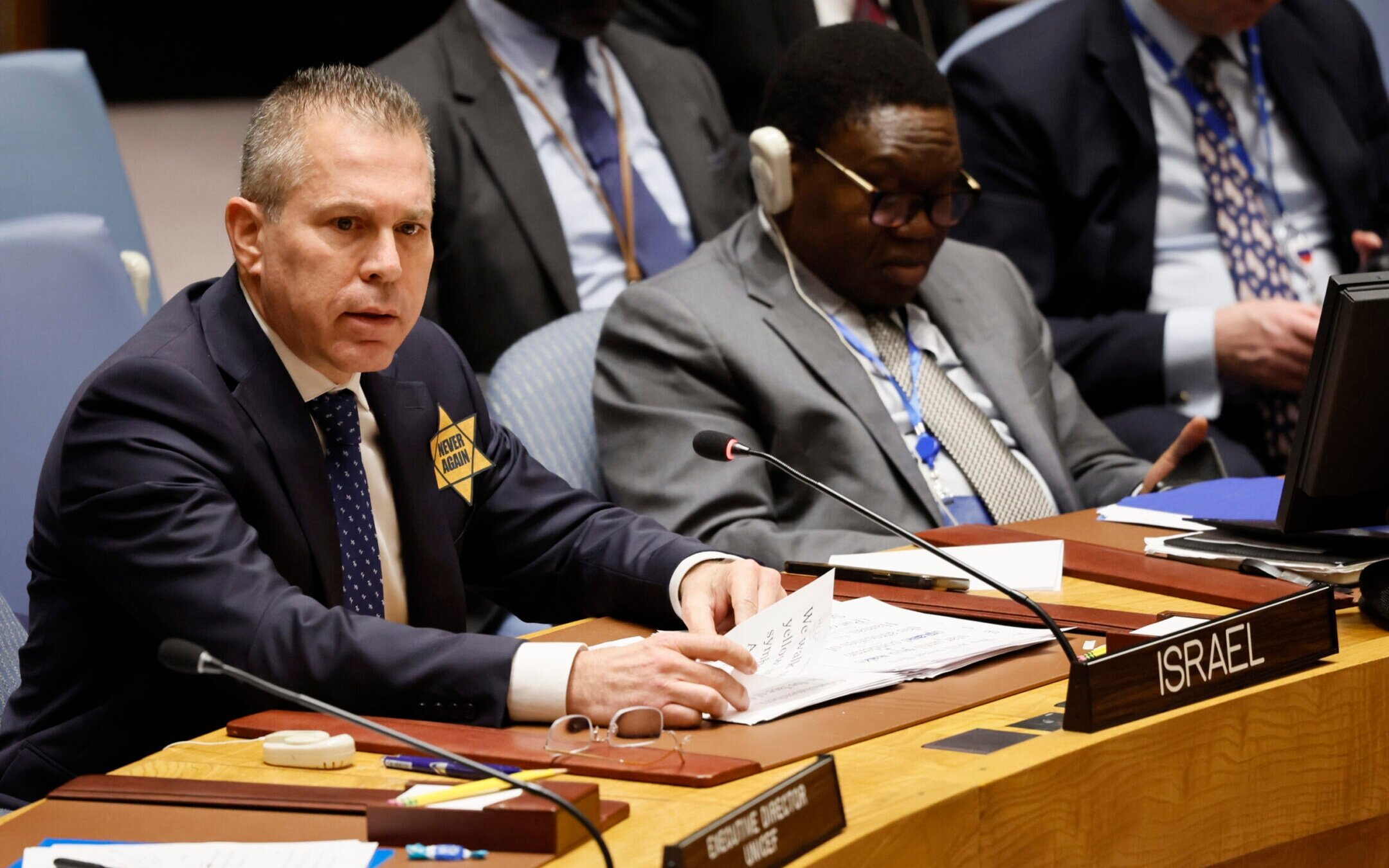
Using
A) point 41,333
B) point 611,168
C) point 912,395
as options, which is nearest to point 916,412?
point 912,395

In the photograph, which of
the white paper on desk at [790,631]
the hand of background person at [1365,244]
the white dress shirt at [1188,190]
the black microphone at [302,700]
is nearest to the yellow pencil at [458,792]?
the black microphone at [302,700]

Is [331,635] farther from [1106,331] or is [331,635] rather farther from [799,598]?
[1106,331]

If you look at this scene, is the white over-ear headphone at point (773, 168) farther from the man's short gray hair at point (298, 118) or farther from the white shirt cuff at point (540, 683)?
the white shirt cuff at point (540, 683)

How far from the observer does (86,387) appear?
156 cm

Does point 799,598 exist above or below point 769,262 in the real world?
below

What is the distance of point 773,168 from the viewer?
2.50 metres

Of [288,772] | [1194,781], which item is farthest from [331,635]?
[1194,781]

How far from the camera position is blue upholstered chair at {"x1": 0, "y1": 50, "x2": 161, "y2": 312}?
288 cm

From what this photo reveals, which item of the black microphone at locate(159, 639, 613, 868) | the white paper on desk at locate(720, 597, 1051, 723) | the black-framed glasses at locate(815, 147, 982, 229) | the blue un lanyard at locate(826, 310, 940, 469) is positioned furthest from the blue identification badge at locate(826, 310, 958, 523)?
the black microphone at locate(159, 639, 613, 868)

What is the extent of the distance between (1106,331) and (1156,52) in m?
0.64

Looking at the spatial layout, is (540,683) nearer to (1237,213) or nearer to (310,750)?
(310,750)

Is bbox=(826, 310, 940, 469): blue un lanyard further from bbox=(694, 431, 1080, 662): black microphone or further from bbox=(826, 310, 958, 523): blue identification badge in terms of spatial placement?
bbox=(694, 431, 1080, 662): black microphone

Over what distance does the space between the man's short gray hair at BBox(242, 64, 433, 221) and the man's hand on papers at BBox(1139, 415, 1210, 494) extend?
1.32 meters

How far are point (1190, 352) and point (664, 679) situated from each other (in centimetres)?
201
